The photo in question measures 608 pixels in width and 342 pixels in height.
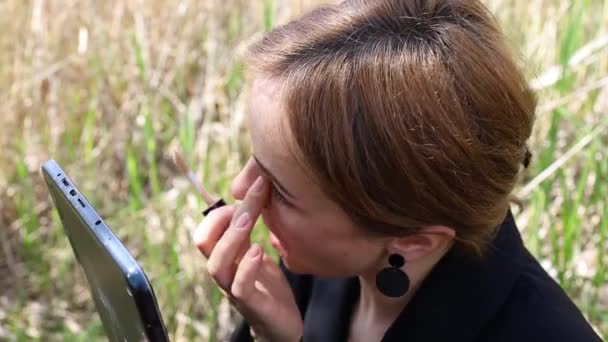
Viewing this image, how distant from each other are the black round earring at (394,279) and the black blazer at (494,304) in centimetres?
5

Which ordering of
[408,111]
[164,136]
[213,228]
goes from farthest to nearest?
[164,136] → [213,228] → [408,111]

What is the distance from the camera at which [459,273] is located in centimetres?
139

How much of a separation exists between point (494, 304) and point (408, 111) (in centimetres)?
37

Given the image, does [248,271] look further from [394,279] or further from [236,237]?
[394,279]

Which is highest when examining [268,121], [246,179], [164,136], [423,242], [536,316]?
[268,121]

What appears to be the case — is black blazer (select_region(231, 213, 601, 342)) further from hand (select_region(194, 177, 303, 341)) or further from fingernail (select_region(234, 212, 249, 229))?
fingernail (select_region(234, 212, 249, 229))

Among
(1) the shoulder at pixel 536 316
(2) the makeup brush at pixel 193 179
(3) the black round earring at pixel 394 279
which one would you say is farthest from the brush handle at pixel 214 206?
(1) the shoulder at pixel 536 316

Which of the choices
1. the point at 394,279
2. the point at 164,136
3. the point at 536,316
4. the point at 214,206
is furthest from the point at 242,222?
the point at 164,136

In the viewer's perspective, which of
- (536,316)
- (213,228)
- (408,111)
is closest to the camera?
(408,111)

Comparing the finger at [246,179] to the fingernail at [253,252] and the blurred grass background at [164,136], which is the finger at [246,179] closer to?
the fingernail at [253,252]

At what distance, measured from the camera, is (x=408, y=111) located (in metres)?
1.21

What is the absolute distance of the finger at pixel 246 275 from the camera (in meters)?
1.41

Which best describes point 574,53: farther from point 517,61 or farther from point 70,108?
point 70,108

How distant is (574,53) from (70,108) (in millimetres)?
1711
